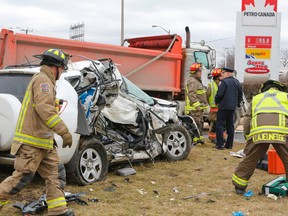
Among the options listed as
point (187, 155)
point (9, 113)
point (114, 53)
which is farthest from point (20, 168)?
point (114, 53)

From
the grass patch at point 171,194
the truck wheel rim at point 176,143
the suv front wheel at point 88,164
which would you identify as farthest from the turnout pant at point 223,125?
the suv front wheel at point 88,164

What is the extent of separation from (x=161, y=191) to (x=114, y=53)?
18.1 feet

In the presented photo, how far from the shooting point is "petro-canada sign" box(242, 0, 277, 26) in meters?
13.3

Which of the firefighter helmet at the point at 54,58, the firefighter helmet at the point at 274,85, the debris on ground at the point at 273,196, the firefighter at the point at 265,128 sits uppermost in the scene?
the firefighter helmet at the point at 54,58

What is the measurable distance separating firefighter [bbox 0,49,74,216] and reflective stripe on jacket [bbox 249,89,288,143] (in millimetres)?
2526

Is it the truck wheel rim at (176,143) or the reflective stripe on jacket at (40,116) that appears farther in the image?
the truck wheel rim at (176,143)

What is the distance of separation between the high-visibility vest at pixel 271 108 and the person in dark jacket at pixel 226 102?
12.5 ft

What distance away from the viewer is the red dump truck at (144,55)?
9.28 meters

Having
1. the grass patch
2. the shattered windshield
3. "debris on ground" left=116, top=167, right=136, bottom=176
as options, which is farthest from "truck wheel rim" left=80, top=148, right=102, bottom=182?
the shattered windshield

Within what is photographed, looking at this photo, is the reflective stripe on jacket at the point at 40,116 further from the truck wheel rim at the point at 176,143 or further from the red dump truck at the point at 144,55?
the red dump truck at the point at 144,55

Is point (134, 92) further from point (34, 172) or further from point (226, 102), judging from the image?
point (34, 172)

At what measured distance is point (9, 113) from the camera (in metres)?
4.93

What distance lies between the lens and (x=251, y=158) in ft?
18.8

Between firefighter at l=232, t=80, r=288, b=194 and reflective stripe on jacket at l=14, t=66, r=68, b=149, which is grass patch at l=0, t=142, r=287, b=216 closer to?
firefighter at l=232, t=80, r=288, b=194
